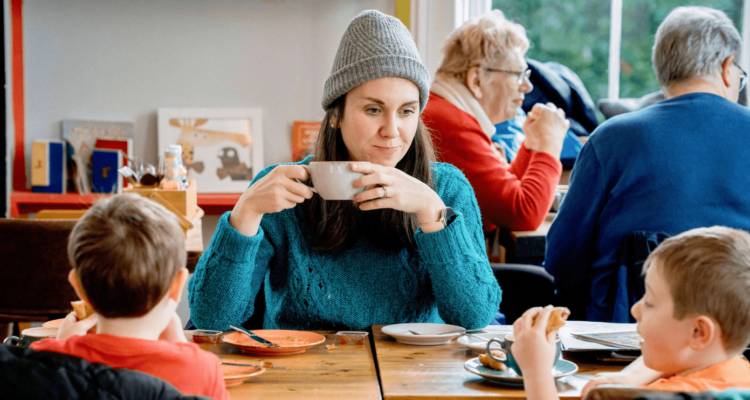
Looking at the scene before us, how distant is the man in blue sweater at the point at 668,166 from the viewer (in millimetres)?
1799

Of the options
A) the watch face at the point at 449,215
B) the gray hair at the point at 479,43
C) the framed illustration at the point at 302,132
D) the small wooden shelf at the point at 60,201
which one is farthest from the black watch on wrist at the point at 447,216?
the framed illustration at the point at 302,132

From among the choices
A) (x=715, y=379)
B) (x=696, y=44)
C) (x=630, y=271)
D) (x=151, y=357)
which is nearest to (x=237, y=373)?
(x=151, y=357)

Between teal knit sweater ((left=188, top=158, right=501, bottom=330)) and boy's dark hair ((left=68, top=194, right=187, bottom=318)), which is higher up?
boy's dark hair ((left=68, top=194, right=187, bottom=318))

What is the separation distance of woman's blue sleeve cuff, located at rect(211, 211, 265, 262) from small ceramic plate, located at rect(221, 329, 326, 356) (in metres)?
0.15

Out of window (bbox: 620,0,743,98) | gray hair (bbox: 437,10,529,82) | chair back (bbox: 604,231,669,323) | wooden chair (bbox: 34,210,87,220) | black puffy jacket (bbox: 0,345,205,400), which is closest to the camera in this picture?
black puffy jacket (bbox: 0,345,205,400)

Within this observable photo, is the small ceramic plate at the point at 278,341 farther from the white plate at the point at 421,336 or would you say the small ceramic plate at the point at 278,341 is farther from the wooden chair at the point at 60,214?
the wooden chair at the point at 60,214

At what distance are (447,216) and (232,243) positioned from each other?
415 mm

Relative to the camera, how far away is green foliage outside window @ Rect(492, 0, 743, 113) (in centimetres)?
399

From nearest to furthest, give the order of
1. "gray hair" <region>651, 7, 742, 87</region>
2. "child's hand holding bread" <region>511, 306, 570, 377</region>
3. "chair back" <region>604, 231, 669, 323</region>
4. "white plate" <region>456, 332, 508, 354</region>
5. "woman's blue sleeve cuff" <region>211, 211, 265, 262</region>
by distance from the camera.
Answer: "child's hand holding bread" <region>511, 306, 570, 377</region>
"white plate" <region>456, 332, 508, 354</region>
"woman's blue sleeve cuff" <region>211, 211, 265, 262</region>
"chair back" <region>604, 231, 669, 323</region>
"gray hair" <region>651, 7, 742, 87</region>

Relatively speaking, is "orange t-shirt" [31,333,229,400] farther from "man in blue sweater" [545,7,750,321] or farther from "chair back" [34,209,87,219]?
"chair back" [34,209,87,219]

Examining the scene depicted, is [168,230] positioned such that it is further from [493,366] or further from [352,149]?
[352,149]

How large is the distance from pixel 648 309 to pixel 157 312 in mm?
656

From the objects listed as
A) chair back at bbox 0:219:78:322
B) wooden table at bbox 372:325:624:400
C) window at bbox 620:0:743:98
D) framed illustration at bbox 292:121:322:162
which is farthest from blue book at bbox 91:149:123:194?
window at bbox 620:0:743:98

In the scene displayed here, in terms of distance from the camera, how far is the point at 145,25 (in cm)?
348
